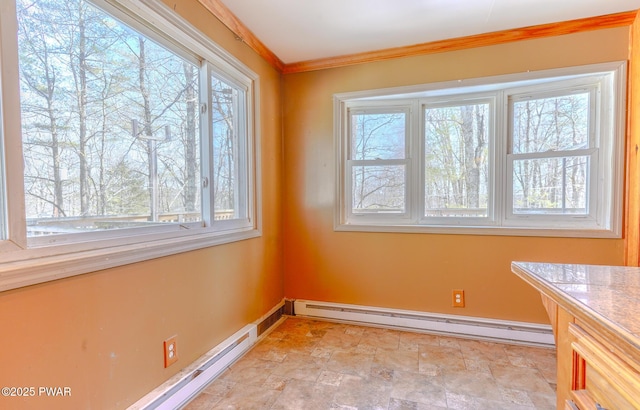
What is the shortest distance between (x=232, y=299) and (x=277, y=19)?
201cm


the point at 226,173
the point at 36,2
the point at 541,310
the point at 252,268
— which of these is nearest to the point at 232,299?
the point at 252,268

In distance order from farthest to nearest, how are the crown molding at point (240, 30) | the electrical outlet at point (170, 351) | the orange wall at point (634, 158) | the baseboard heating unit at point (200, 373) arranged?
the orange wall at point (634, 158)
the crown molding at point (240, 30)
the electrical outlet at point (170, 351)
the baseboard heating unit at point (200, 373)

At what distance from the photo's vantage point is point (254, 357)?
2.06m

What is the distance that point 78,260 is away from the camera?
44.0 inches

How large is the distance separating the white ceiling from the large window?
0.36m

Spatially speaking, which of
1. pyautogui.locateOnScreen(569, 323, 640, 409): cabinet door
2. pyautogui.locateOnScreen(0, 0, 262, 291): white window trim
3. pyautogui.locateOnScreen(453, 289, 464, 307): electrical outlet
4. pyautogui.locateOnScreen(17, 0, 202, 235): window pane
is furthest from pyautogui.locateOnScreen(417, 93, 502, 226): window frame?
pyautogui.locateOnScreen(17, 0, 202, 235): window pane

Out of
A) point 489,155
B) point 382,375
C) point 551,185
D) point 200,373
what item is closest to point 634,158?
point 551,185

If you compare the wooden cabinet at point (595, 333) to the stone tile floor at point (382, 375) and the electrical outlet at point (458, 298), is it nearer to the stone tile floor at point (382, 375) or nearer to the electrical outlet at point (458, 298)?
the stone tile floor at point (382, 375)

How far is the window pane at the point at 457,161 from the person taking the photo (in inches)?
94.5

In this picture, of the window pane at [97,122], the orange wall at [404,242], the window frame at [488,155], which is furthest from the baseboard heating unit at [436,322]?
the window pane at [97,122]

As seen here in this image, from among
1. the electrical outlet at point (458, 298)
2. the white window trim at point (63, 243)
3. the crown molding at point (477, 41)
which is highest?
Result: the crown molding at point (477, 41)

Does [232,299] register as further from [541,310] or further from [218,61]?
[541,310]

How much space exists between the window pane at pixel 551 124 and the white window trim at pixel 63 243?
7.48 feet

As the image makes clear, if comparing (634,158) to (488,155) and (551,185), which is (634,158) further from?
(488,155)
